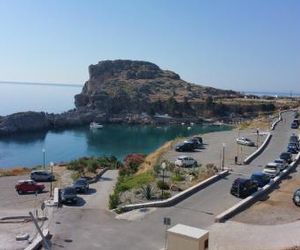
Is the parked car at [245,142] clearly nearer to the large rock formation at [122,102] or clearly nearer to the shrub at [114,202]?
the shrub at [114,202]

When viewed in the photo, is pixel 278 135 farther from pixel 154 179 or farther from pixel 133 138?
pixel 133 138

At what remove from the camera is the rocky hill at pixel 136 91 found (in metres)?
137

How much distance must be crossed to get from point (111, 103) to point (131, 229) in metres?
116

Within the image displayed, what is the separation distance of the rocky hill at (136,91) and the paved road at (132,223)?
354 ft

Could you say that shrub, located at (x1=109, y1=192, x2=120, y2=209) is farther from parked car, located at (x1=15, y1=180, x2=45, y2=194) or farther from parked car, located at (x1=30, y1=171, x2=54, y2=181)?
parked car, located at (x1=30, y1=171, x2=54, y2=181)

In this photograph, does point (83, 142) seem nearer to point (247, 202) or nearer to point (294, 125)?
point (294, 125)

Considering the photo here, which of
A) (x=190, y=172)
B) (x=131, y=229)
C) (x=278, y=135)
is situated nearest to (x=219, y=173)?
(x=190, y=172)

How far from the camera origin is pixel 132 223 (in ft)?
75.3

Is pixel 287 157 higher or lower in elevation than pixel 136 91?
lower

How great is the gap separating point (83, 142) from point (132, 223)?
7713cm

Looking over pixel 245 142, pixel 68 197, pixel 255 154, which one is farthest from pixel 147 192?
pixel 245 142

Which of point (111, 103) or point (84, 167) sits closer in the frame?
point (84, 167)

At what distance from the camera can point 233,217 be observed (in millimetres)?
23078

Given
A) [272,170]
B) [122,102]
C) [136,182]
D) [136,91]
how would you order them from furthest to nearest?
[136,91]
[122,102]
[272,170]
[136,182]
